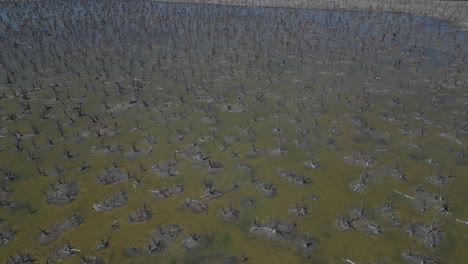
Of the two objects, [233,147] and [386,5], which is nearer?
[233,147]

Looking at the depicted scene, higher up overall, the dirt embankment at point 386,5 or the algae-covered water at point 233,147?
the dirt embankment at point 386,5

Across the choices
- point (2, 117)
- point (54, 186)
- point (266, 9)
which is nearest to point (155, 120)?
point (54, 186)

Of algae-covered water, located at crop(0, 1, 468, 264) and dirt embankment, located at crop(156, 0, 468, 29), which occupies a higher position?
dirt embankment, located at crop(156, 0, 468, 29)

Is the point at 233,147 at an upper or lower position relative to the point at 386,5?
lower

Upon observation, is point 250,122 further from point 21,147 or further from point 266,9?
point 266,9

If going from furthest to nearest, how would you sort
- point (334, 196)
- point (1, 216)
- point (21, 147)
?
point (21, 147) < point (334, 196) < point (1, 216)

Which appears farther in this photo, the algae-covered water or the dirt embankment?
Answer: the dirt embankment

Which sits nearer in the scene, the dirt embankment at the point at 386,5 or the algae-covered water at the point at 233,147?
the algae-covered water at the point at 233,147

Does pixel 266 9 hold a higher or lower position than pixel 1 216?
higher
